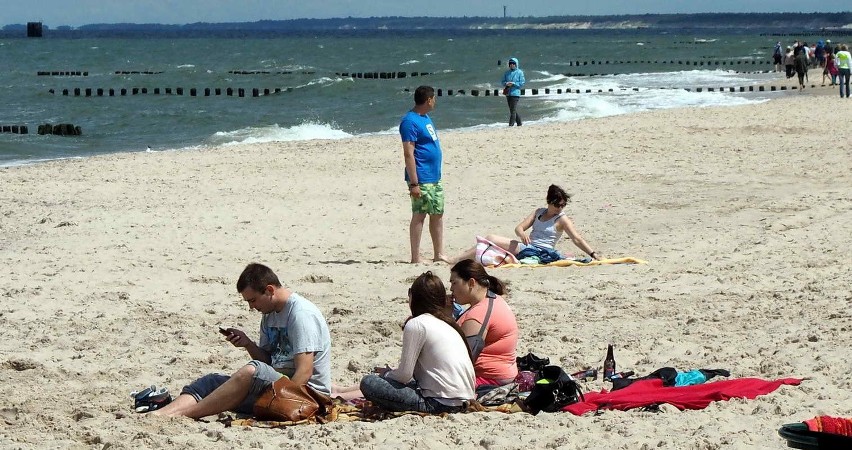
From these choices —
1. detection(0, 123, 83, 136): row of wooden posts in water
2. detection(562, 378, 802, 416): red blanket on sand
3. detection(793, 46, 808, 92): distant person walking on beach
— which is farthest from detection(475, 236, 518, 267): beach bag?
detection(793, 46, 808, 92): distant person walking on beach

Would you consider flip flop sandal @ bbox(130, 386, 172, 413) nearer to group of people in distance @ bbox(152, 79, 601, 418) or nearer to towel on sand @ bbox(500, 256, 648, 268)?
group of people in distance @ bbox(152, 79, 601, 418)

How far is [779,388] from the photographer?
588 centimetres

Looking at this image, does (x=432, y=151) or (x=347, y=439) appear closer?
(x=347, y=439)

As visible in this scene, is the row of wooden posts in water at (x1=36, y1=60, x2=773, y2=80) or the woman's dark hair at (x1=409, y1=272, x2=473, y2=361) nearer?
the woman's dark hair at (x1=409, y1=272, x2=473, y2=361)

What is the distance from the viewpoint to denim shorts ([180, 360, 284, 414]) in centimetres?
562

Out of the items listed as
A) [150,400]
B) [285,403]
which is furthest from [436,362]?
[150,400]

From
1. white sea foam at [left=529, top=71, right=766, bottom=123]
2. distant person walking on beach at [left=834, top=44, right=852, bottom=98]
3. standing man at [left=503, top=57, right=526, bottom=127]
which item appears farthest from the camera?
white sea foam at [left=529, top=71, right=766, bottom=123]

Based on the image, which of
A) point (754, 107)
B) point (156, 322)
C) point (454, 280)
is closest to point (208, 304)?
point (156, 322)

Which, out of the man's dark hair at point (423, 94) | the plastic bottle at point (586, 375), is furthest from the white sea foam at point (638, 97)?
the plastic bottle at point (586, 375)

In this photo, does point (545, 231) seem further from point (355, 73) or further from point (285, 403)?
point (355, 73)

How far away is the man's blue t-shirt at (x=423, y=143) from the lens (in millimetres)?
9094

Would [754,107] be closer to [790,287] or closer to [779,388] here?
[790,287]

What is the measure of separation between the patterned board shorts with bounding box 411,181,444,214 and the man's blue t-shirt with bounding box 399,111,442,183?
0.19 ft

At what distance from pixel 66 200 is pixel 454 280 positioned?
8.42 m
